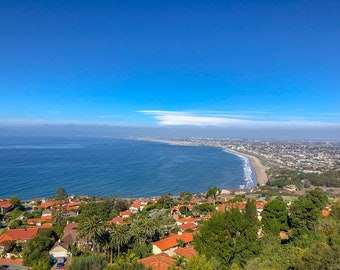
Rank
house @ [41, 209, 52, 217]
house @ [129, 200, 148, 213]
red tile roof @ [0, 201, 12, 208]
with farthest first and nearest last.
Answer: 1. house @ [129, 200, 148, 213]
2. red tile roof @ [0, 201, 12, 208]
3. house @ [41, 209, 52, 217]

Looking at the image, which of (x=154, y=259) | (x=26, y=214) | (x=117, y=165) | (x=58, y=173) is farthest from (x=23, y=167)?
(x=154, y=259)

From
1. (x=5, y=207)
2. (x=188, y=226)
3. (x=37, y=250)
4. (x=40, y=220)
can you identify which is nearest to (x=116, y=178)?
(x=5, y=207)

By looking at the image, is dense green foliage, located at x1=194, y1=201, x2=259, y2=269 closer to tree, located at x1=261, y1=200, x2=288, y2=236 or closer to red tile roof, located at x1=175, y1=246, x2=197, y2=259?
red tile roof, located at x1=175, y1=246, x2=197, y2=259

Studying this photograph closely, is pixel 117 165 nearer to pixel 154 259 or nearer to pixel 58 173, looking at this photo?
pixel 58 173

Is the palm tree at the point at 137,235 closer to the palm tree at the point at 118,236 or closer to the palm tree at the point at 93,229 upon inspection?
the palm tree at the point at 118,236

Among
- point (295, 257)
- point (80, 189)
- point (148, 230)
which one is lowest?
point (80, 189)

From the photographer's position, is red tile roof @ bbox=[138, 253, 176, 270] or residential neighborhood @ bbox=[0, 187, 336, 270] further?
residential neighborhood @ bbox=[0, 187, 336, 270]

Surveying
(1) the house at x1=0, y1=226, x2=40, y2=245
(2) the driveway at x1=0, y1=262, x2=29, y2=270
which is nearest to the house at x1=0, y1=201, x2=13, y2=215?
(1) the house at x1=0, y1=226, x2=40, y2=245

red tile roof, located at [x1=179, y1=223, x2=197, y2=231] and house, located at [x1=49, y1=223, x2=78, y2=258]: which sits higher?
red tile roof, located at [x1=179, y1=223, x2=197, y2=231]

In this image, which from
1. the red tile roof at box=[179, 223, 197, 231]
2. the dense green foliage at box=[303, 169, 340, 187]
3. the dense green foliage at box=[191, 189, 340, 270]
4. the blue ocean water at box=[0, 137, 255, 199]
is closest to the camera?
the dense green foliage at box=[191, 189, 340, 270]
